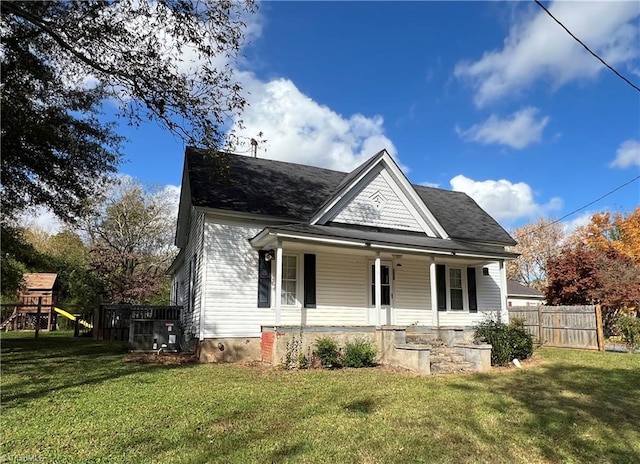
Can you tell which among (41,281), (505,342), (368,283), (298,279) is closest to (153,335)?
(298,279)

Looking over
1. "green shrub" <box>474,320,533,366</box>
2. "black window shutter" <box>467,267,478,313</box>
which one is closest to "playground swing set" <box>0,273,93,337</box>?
"black window shutter" <box>467,267,478,313</box>

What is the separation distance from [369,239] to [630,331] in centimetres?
888

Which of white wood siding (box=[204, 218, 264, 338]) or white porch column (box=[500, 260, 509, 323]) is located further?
white porch column (box=[500, 260, 509, 323])

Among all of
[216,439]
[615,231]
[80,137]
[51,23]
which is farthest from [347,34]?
[615,231]

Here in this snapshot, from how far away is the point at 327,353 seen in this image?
10.7 metres

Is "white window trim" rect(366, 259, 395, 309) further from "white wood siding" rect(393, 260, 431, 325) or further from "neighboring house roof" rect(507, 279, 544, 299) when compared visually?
"neighboring house roof" rect(507, 279, 544, 299)

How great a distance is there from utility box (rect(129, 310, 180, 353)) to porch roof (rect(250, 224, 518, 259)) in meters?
3.97

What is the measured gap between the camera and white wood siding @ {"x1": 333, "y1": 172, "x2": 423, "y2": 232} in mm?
14289

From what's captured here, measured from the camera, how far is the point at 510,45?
945 centimetres

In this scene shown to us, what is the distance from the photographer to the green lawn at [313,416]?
15.9 feet

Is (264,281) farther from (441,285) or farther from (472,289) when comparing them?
(472,289)

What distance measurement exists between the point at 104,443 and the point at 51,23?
7896 mm

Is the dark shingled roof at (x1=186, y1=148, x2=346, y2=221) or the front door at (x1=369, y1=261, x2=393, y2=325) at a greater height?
the dark shingled roof at (x1=186, y1=148, x2=346, y2=221)

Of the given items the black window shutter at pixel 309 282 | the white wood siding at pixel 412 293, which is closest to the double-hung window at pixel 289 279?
the black window shutter at pixel 309 282
